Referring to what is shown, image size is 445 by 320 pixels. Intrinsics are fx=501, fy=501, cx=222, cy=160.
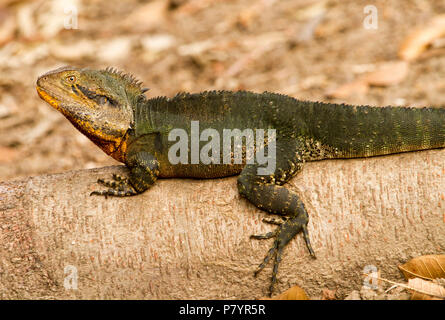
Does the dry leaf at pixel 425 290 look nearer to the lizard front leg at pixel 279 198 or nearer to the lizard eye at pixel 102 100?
A: the lizard front leg at pixel 279 198

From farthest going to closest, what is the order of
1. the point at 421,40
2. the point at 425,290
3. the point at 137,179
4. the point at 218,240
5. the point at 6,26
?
the point at 6,26
the point at 421,40
the point at 137,179
the point at 218,240
the point at 425,290

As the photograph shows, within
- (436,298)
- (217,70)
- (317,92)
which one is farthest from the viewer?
(217,70)

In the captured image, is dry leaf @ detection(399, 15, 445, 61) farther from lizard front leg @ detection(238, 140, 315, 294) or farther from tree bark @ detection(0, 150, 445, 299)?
lizard front leg @ detection(238, 140, 315, 294)

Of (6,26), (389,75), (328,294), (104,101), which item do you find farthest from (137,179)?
(6,26)

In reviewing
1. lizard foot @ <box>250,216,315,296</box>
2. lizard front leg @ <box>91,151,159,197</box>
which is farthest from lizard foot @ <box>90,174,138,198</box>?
lizard foot @ <box>250,216,315,296</box>

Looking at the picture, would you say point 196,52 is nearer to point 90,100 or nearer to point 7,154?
point 7,154

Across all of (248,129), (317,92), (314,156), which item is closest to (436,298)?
(314,156)

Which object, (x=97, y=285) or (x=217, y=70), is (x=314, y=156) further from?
(x=217, y=70)

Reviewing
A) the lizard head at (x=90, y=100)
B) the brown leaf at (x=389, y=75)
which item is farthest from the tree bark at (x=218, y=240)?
the brown leaf at (x=389, y=75)
